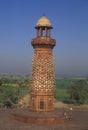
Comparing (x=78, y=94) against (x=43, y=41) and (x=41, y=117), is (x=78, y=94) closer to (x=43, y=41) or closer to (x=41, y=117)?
(x=43, y=41)

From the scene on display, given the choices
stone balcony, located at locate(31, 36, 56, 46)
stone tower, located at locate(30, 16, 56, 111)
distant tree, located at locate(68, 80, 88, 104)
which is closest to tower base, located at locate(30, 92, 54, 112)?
stone tower, located at locate(30, 16, 56, 111)

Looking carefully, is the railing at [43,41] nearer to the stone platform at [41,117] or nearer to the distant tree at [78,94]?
the stone platform at [41,117]

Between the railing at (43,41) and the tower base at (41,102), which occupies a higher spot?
the railing at (43,41)

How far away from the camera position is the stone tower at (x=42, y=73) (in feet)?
80.7

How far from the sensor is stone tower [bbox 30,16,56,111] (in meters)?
24.6

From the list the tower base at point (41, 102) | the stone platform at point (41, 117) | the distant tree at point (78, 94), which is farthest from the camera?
the distant tree at point (78, 94)

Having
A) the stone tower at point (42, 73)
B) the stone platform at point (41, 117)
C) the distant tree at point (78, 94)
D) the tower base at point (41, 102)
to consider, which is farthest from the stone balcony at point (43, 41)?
the distant tree at point (78, 94)

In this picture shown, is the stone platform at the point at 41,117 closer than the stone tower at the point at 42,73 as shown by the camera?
Yes

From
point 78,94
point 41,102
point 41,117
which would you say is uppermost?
point 78,94

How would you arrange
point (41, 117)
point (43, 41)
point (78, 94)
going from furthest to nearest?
point (78, 94), point (43, 41), point (41, 117)

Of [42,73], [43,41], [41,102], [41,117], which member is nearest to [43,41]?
[43,41]

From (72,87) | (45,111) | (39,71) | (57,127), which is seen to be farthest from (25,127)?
(72,87)

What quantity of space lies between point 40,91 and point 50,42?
424 cm

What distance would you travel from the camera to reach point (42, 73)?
81.0ft
